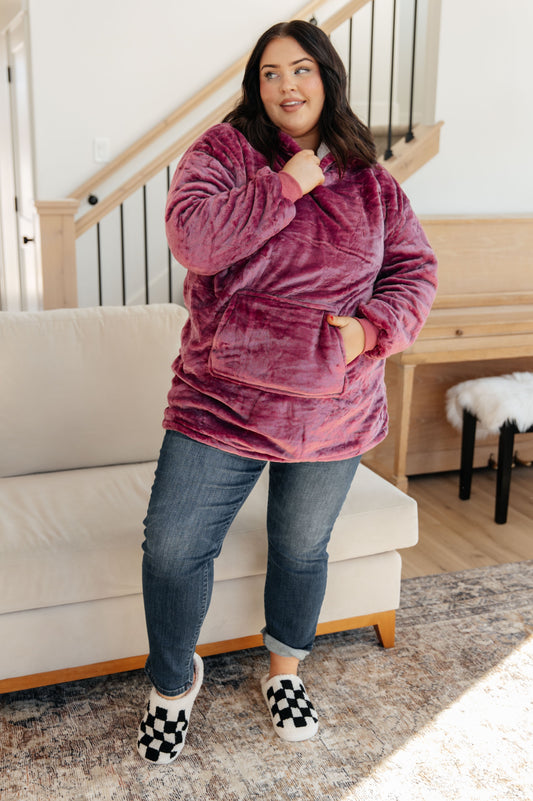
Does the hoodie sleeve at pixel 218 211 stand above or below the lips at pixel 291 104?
below

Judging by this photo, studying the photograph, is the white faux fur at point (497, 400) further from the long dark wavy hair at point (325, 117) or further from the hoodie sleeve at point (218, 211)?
the hoodie sleeve at point (218, 211)

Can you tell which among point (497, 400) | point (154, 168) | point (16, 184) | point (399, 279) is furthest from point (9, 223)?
point (399, 279)

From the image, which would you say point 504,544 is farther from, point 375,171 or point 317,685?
point 375,171

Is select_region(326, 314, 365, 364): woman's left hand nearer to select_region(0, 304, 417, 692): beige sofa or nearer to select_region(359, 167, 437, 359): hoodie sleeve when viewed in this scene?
select_region(359, 167, 437, 359): hoodie sleeve

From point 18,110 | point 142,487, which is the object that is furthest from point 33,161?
point 142,487

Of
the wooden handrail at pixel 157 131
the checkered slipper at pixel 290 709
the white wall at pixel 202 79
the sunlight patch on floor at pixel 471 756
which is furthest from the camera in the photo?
the wooden handrail at pixel 157 131

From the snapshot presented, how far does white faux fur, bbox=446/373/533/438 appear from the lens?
2.71 meters

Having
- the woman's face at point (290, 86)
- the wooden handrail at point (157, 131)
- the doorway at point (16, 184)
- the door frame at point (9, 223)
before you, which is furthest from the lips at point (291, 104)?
the door frame at point (9, 223)

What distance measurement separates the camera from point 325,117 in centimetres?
145

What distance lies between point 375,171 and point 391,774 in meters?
1.18

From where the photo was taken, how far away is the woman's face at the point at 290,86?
1.37m

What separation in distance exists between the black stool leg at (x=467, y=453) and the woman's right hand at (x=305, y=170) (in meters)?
1.72

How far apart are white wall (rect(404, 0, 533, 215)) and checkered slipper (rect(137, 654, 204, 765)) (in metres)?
2.38

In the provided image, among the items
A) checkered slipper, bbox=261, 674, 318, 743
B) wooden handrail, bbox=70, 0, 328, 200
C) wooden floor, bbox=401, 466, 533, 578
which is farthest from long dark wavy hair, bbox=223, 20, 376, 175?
wooden handrail, bbox=70, 0, 328, 200
